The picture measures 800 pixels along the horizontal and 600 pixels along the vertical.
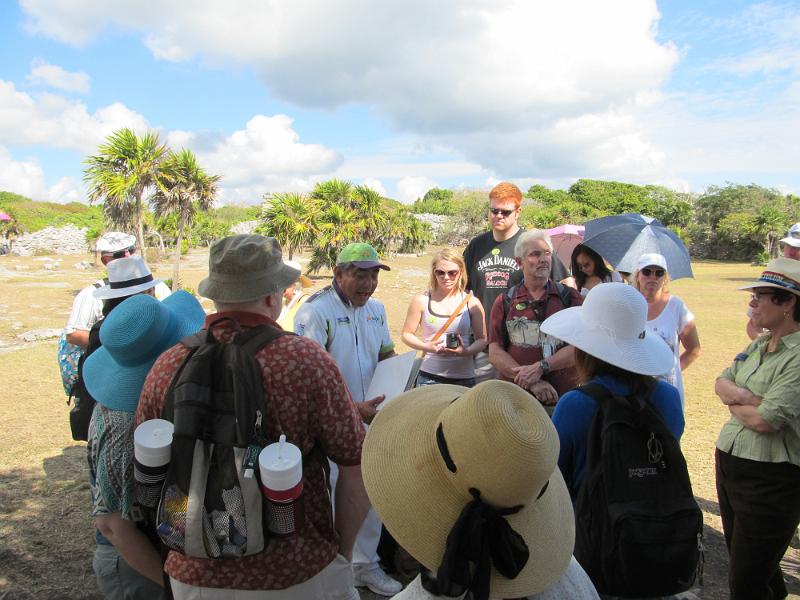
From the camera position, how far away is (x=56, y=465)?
517 cm

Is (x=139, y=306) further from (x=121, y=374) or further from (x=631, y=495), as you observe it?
(x=631, y=495)

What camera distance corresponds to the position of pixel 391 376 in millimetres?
3188

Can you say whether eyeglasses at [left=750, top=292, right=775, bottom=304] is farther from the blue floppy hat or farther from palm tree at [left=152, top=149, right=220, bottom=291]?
palm tree at [left=152, top=149, right=220, bottom=291]

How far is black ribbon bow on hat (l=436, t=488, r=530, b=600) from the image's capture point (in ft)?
3.90

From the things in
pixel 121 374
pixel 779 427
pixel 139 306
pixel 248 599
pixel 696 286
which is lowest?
pixel 696 286

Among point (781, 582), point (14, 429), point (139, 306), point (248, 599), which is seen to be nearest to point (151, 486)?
point (248, 599)

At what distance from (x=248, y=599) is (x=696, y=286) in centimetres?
2629

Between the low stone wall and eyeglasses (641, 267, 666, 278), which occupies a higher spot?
eyeglasses (641, 267, 666, 278)

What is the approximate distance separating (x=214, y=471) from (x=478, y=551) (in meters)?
0.76

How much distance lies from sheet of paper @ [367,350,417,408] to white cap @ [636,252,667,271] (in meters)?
1.86

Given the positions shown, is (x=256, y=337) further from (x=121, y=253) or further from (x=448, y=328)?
(x=121, y=253)

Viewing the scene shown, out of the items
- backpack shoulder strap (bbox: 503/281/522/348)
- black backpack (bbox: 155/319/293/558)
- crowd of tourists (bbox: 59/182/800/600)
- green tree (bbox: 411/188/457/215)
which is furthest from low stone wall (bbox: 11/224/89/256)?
black backpack (bbox: 155/319/293/558)

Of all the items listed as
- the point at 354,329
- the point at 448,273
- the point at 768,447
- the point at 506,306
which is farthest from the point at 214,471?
the point at 448,273

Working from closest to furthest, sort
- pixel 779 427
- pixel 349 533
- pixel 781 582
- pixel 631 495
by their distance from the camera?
pixel 631 495 → pixel 349 533 → pixel 779 427 → pixel 781 582
